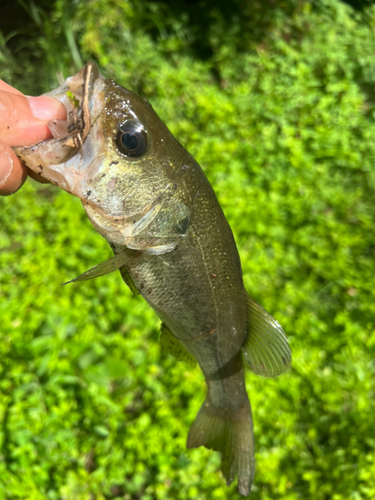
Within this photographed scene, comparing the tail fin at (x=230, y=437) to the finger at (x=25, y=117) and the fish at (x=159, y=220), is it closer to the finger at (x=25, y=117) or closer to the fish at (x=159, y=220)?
the fish at (x=159, y=220)

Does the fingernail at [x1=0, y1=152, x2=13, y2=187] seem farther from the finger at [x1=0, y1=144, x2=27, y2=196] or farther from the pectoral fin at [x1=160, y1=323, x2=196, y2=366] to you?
the pectoral fin at [x1=160, y1=323, x2=196, y2=366]

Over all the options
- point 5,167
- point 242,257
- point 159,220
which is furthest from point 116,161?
point 242,257

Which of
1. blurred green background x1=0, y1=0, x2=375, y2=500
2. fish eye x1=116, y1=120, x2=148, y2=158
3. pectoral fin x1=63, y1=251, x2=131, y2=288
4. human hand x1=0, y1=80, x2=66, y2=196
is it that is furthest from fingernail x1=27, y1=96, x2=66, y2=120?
blurred green background x1=0, y1=0, x2=375, y2=500

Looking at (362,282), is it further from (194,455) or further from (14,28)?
(14,28)

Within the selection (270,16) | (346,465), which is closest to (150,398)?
(346,465)

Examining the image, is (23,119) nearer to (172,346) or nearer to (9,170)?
(9,170)
